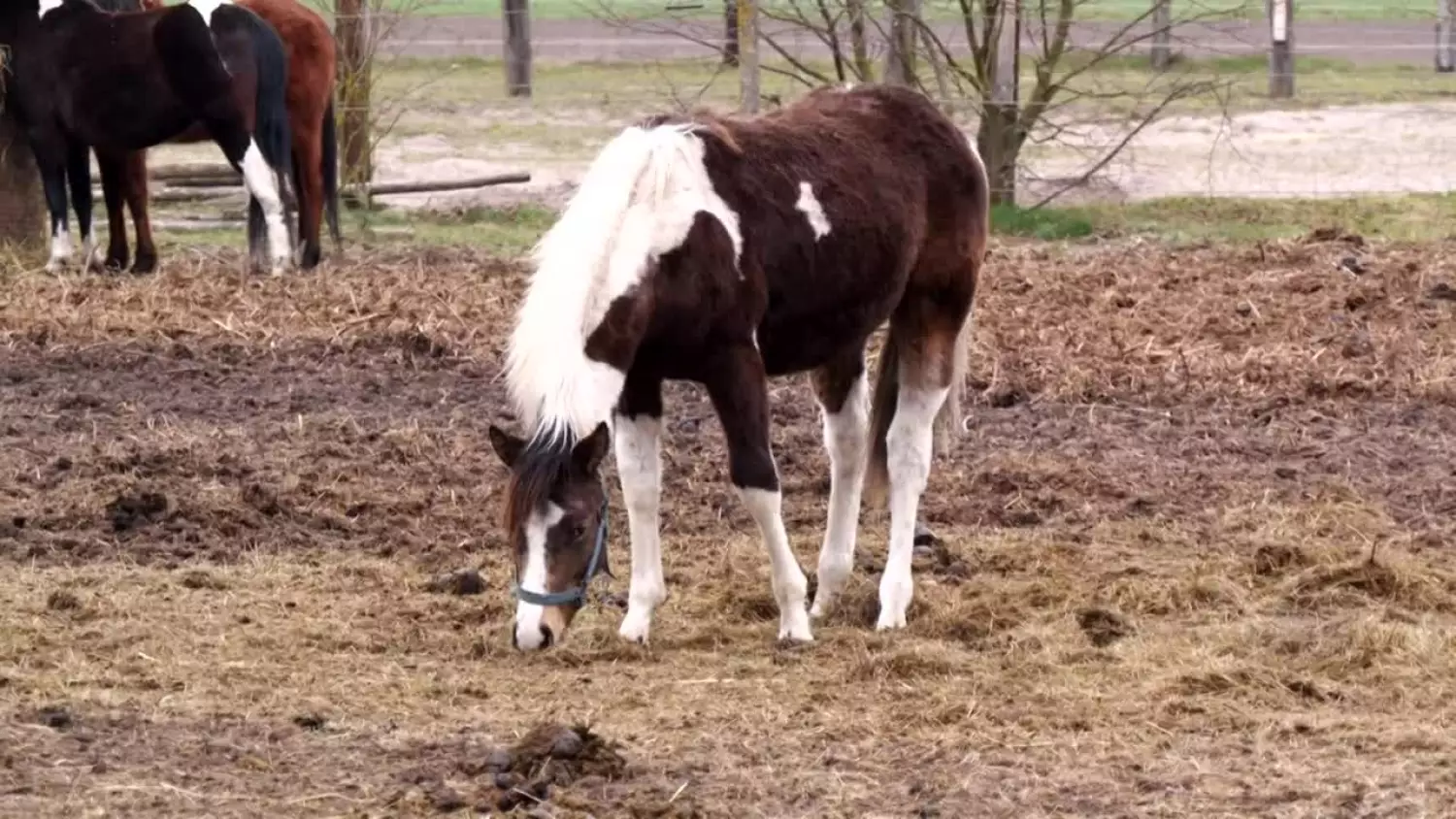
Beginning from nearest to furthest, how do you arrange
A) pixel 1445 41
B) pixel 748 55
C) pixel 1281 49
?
1. pixel 748 55
2. pixel 1281 49
3. pixel 1445 41

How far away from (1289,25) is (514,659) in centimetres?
1655

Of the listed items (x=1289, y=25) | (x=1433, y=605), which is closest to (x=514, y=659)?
(x=1433, y=605)

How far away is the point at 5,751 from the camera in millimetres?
4789

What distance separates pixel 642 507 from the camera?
5969 mm

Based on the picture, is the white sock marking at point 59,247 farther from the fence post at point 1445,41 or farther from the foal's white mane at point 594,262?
the fence post at point 1445,41

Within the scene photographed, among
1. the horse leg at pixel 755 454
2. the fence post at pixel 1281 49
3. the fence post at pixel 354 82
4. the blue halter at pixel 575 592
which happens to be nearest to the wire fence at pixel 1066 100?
the fence post at pixel 1281 49

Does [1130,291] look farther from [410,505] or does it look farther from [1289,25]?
[1289,25]

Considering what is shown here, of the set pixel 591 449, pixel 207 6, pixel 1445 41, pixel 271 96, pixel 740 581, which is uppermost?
pixel 207 6

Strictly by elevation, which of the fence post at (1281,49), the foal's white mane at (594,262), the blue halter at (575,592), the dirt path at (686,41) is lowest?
the dirt path at (686,41)

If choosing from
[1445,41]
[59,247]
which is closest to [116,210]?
[59,247]

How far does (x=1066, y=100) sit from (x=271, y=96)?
227 inches

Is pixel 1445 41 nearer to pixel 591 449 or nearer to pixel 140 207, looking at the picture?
pixel 140 207

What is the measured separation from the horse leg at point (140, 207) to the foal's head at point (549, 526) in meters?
7.09

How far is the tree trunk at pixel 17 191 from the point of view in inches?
490
